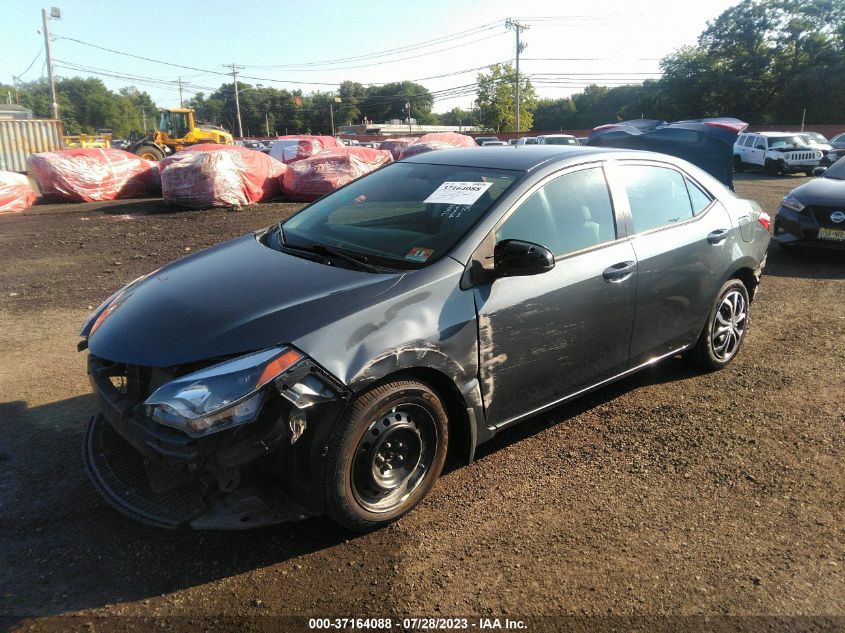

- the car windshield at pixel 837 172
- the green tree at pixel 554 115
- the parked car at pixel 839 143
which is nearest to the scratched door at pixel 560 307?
the car windshield at pixel 837 172

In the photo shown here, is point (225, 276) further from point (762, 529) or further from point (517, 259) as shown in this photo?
point (762, 529)

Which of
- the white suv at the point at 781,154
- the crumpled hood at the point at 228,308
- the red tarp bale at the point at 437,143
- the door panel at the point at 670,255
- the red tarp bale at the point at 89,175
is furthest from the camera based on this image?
the white suv at the point at 781,154

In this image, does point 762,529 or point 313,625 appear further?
point 762,529

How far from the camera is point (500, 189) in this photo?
338 cm

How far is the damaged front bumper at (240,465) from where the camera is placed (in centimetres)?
243

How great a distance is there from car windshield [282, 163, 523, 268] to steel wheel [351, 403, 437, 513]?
2.53ft

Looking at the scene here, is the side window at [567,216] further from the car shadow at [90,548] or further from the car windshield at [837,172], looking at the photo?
the car windshield at [837,172]

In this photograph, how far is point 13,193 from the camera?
14.6 meters

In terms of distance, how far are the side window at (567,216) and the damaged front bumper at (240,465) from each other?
1.36 metres

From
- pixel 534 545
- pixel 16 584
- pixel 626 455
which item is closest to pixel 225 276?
pixel 16 584

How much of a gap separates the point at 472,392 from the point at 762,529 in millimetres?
1511

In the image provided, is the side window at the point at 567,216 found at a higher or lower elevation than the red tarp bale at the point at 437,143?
lower

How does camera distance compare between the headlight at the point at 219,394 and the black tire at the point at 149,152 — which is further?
the black tire at the point at 149,152

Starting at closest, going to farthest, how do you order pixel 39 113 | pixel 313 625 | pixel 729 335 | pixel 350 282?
1. pixel 313 625
2. pixel 350 282
3. pixel 729 335
4. pixel 39 113
